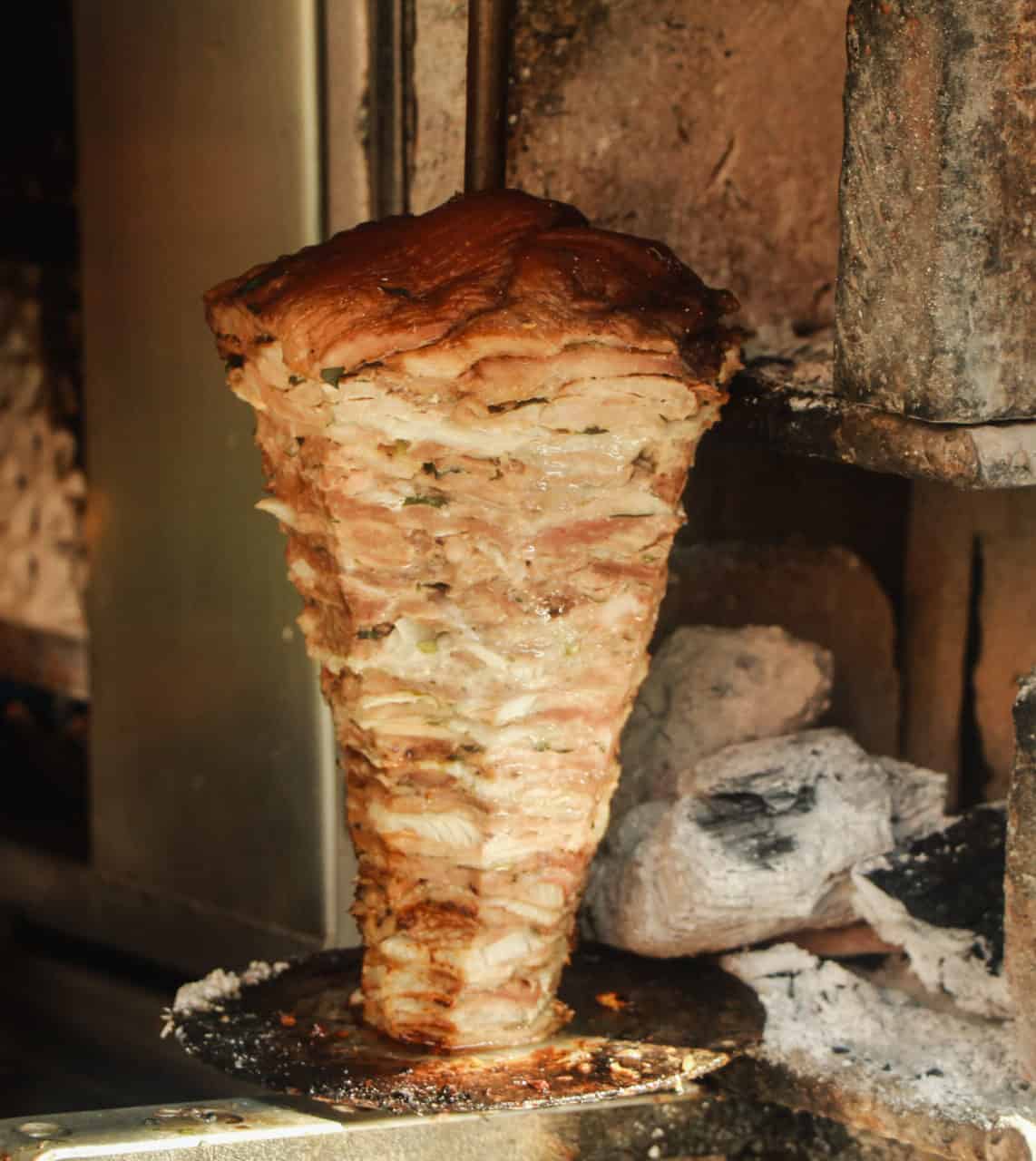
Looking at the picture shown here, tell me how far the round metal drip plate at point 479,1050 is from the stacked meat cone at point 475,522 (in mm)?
63

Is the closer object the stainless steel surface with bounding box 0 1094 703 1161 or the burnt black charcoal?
the stainless steel surface with bounding box 0 1094 703 1161

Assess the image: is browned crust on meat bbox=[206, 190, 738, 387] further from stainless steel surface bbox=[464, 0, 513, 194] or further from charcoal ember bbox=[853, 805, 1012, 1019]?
charcoal ember bbox=[853, 805, 1012, 1019]

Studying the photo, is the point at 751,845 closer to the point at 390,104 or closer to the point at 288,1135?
the point at 288,1135

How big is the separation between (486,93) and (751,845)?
1.00 metres

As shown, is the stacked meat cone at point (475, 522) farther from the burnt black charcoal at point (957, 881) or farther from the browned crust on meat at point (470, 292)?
the burnt black charcoal at point (957, 881)

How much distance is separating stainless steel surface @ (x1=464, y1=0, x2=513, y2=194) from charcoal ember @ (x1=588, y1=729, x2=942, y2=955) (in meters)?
0.86

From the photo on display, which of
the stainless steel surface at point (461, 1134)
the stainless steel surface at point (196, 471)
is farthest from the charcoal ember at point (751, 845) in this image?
the stainless steel surface at point (196, 471)

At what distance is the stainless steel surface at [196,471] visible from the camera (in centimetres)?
265

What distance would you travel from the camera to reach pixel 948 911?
7.54ft

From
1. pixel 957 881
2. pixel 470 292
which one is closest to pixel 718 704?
pixel 957 881

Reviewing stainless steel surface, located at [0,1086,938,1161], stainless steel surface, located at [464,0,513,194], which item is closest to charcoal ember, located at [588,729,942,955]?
stainless steel surface, located at [0,1086,938,1161]

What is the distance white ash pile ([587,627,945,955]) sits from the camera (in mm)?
2338

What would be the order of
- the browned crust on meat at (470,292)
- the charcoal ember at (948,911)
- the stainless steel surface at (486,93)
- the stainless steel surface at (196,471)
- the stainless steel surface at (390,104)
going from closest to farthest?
the browned crust on meat at (470,292)
the stainless steel surface at (486,93)
the charcoal ember at (948,911)
the stainless steel surface at (390,104)
the stainless steel surface at (196,471)

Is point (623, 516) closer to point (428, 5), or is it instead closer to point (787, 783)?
point (787, 783)
